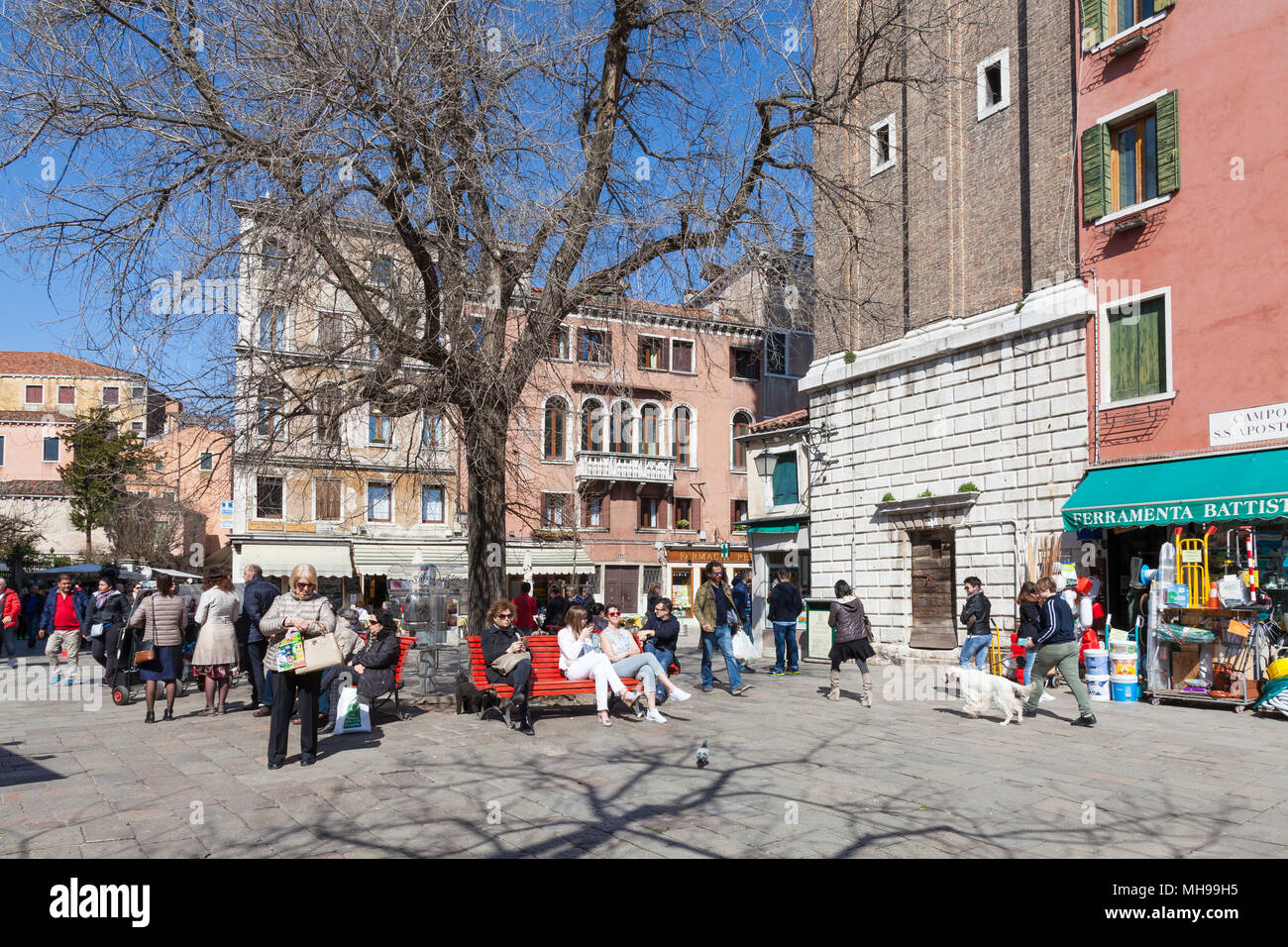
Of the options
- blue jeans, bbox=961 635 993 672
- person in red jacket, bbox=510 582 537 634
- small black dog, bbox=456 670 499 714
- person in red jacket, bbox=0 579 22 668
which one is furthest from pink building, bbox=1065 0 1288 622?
person in red jacket, bbox=0 579 22 668

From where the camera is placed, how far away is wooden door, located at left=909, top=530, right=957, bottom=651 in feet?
66.0

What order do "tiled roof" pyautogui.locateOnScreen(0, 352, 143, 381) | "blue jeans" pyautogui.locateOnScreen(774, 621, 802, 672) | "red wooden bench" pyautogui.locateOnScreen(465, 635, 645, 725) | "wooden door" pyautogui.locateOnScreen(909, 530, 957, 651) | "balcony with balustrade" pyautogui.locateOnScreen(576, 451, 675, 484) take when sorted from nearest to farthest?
"red wooden bench" pyautogui.locateOnScreen(465, 635, 645, 725) < "blue jeans" pyautogui.locateOnScreen(774, 621, 802, 672) < "wooden door" pyautogui.locateOnScreen(909, 530, 957, 651) < "balcony with balustrade" pyautogui.locateOnScreen(576, 451, 675, 484) < "tiled roof" pyautogui.locateOnScreen(0, 352, 143, 381)

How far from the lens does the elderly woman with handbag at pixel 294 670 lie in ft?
26.3

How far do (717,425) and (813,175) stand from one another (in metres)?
33.9

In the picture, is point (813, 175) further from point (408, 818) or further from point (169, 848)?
point (169, 848)

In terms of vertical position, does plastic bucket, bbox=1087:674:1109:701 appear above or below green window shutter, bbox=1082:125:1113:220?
below

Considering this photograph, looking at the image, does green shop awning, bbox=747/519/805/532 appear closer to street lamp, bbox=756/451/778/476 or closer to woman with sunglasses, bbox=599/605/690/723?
street lamp, bbox=756/451/778/476

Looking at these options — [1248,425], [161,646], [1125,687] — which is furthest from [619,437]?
[161,646]

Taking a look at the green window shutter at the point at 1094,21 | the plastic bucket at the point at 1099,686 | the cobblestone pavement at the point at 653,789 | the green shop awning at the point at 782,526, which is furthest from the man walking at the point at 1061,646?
the green shop awning at the point at 782,526

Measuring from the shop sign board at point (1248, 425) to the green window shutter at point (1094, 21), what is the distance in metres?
7.27

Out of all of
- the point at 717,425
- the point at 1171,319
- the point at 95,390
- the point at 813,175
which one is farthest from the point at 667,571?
the point at 95,390

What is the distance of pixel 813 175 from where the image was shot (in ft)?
40.1

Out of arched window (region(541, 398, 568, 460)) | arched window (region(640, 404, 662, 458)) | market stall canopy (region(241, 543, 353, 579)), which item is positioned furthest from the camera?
arched window (region(640, 404, 662, 458))

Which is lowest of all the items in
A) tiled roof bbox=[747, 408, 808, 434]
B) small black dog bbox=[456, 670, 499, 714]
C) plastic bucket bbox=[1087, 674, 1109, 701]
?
plastic bucket bbox=[1087, 674, 1109, 701]
